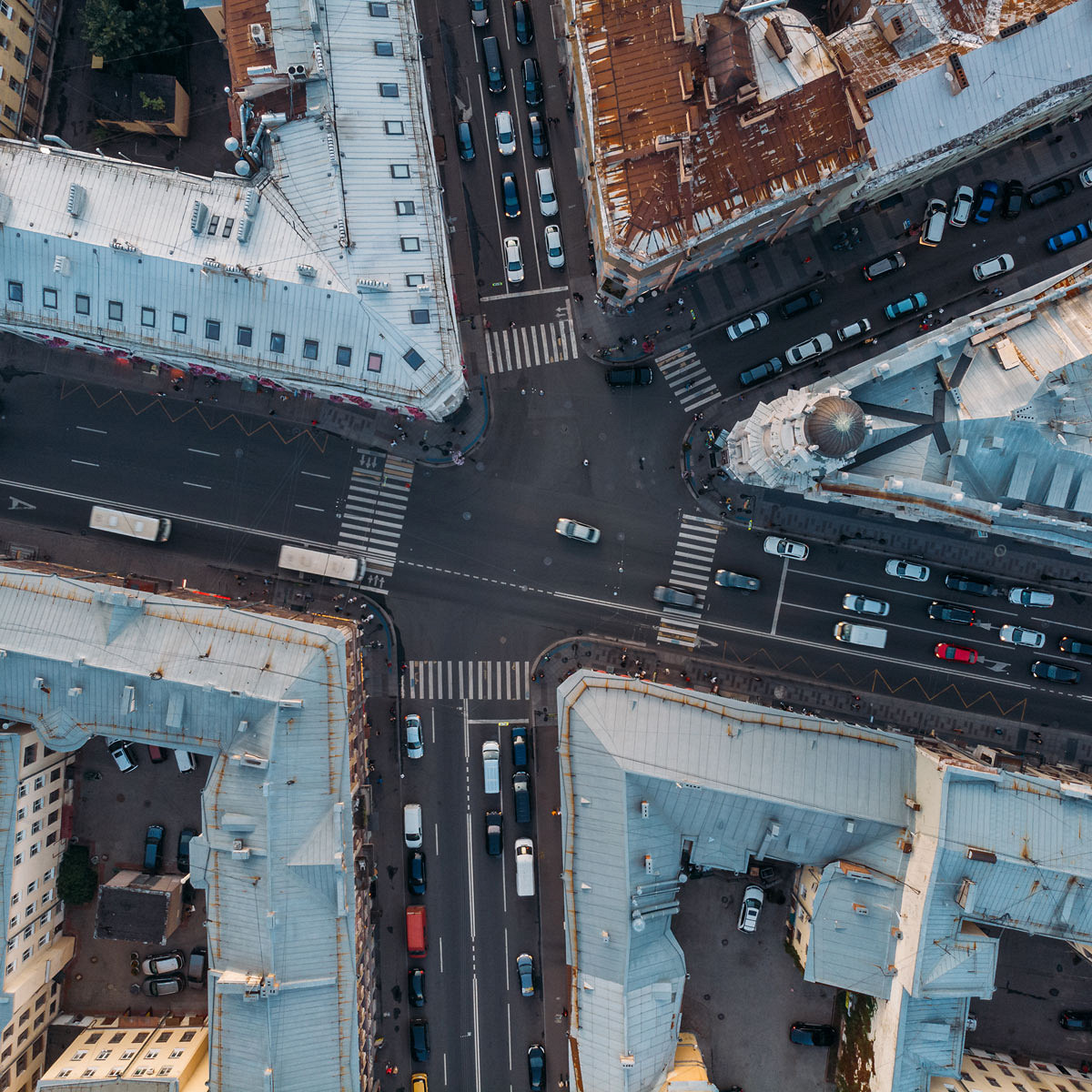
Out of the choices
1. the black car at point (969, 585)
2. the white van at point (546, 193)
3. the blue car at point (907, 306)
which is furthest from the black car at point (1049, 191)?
the white van at point (546, 193)

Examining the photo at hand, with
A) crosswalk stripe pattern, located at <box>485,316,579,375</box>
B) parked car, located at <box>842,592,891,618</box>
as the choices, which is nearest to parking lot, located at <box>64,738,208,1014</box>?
crosswalk stripe pattern, located at <box>485,316,579,375</box>

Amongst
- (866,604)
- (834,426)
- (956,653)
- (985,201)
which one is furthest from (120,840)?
(985,201)

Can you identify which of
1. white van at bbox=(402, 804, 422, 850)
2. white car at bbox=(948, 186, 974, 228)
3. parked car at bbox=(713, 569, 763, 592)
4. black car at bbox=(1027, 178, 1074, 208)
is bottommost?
white van at bbox=(402, 804, 422, 850)

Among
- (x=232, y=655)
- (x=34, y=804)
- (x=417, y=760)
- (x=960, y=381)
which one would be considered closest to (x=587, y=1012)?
(x=417, y=760)

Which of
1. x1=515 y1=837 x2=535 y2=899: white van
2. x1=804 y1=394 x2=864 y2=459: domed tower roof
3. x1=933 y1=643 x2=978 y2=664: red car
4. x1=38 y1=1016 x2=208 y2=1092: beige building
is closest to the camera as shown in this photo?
x1=804 y1=394 x2=864 y2=459: domed tower roof

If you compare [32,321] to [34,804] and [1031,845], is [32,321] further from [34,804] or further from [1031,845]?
[1031,845]

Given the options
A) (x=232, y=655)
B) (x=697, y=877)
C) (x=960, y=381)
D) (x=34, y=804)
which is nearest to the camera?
(x=960, y=381)

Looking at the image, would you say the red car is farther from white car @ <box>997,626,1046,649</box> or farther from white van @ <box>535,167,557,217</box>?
white van @ <box>535,167,557,217</box>
